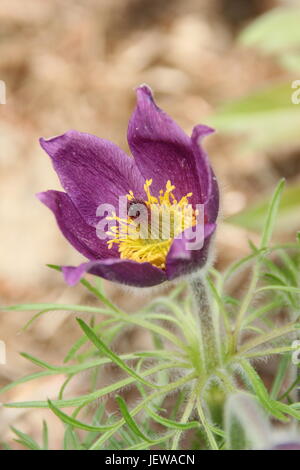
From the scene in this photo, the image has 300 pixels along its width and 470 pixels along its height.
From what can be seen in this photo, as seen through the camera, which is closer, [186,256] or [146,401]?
[186,256]

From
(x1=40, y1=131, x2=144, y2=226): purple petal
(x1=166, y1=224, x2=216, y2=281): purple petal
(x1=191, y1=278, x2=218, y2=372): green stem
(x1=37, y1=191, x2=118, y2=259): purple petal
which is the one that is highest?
(x1=40, y1=131, x2=144, y2=226): purple petal

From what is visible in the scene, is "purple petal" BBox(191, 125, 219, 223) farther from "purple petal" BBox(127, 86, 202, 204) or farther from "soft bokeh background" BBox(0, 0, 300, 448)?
"soft bokeh background" BBox(0, 0, 300, 448)

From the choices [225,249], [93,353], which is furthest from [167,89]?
[93,353]

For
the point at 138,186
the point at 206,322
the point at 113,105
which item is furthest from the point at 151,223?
the point at 113,105

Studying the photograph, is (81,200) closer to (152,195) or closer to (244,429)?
(152,195)

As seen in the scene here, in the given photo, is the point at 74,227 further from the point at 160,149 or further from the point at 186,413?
the point at 186,413

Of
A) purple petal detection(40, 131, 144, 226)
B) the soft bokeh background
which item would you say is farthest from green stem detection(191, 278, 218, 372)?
the soft bokeh background
